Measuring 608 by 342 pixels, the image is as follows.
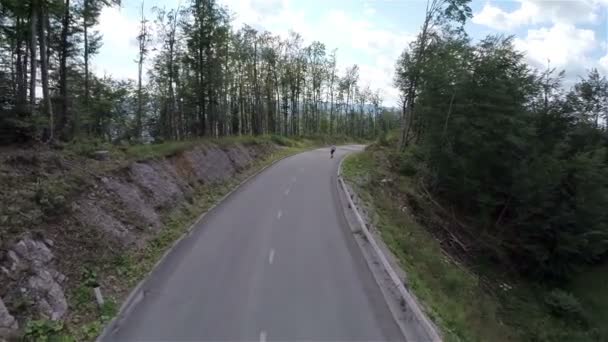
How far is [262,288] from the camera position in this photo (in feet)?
31.9

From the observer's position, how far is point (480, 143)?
23.4 metres

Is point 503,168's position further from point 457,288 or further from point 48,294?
point 48,294

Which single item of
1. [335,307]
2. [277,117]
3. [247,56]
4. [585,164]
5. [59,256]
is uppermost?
[247,56]

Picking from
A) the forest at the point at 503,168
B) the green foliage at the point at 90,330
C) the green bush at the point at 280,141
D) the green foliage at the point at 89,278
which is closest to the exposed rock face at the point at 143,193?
the green foliage at the point at 89,278

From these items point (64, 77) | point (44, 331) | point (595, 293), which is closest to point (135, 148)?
point (64, 77)

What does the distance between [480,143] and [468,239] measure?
6258 millimetres

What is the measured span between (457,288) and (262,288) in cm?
836

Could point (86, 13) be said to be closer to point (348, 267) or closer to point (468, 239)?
point (348, 267)

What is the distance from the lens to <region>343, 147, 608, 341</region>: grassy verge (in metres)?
10.8

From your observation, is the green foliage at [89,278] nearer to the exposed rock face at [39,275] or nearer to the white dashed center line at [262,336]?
the exposed rock face at [39,275]

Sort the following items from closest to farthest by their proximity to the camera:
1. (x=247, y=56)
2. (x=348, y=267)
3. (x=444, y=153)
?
(x=348, y=267) < (x=444, y=153) < (x=247, y=56)

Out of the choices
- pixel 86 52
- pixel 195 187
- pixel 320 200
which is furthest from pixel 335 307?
pixel 86 52

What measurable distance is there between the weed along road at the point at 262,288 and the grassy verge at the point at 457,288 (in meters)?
1.90

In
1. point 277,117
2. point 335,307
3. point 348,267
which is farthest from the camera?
point 277,117
